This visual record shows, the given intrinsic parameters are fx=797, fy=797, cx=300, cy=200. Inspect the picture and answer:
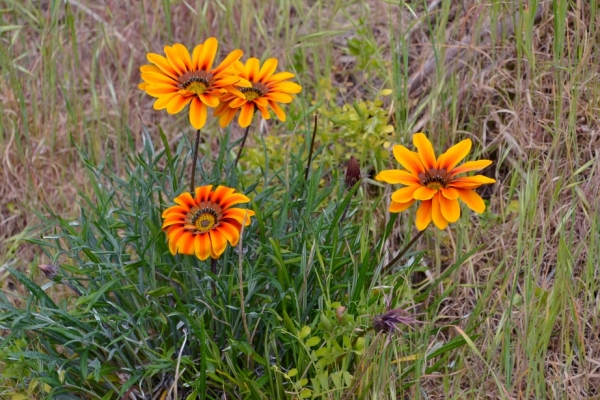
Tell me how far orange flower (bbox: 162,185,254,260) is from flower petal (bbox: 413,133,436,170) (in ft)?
1.37

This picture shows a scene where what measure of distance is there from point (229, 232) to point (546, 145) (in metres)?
1.17

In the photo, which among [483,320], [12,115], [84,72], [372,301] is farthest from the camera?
[84,72]

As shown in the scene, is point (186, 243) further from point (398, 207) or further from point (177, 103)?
point (398, 207)

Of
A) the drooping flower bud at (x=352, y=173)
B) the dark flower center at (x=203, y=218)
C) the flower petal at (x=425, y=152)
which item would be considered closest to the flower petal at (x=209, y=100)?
the dark flower center at (x=203, y=218)

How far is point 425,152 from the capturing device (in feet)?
6.09

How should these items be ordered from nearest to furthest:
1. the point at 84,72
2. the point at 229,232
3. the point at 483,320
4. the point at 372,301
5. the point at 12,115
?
1. the point at 229,232
2. the point at 372,301
3. the point at 483,320
4. the point at 12,115
5. the point at 84,72

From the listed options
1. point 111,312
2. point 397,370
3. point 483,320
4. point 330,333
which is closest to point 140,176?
point 111,312

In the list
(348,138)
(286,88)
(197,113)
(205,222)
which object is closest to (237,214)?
(205,222)

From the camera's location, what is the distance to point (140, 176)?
213 cm

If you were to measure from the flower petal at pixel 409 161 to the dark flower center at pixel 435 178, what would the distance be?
0.02m

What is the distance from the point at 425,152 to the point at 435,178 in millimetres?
86

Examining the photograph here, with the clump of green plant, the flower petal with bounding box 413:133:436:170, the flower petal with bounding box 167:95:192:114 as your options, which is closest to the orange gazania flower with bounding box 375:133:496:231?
the flower petal with bounding box 413:133:436:170

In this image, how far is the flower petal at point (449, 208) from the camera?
5.60 feet

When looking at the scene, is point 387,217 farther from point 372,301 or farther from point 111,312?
point 111,312
